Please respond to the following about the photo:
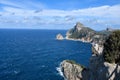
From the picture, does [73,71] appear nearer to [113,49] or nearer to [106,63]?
[113,49]

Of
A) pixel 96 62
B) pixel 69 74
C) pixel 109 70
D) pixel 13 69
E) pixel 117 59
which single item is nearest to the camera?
pixel 109 70

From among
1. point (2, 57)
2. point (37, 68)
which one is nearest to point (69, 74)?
point (37, 68)

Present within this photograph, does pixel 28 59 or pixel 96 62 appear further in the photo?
pixel 28 59

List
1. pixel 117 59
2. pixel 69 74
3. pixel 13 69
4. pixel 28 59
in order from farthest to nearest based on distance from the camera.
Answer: pixel 28 59 → pixel 13 69 → pixel 69 74 → pixel 117 59

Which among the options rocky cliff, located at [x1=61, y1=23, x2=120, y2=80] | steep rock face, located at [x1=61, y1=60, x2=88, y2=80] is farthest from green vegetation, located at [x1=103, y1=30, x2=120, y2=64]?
steep rock face, located at [x1=61, y1=60, x2=88, y2=80]

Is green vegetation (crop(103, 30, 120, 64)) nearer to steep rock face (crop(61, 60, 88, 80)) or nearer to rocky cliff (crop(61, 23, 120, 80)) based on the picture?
rocky cliff (crop(61, 23, 120, 80))

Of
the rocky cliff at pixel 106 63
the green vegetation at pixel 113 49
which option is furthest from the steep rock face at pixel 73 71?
the green vegetation at pixel 113 49

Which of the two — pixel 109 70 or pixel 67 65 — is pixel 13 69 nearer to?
pixel 67 65

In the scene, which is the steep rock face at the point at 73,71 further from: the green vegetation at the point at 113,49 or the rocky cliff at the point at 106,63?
the green vegetation at the point at 113,49
